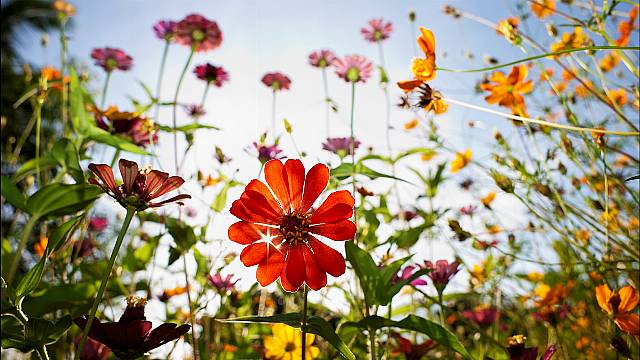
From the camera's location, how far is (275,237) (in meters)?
0.49

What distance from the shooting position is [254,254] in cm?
47

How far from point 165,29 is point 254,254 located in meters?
0.88

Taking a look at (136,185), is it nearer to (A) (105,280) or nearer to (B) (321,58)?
(A) (105,280)

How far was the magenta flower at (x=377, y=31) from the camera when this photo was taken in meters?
1.36

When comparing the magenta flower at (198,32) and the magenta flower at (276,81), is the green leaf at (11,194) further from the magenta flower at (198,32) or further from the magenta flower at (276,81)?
the magenta flower at (276,81)

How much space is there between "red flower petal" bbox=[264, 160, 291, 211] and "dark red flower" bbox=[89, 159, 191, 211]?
8 centimetres

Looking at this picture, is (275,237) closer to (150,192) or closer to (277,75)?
(150,192)

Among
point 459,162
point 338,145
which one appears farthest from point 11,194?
point 459,162

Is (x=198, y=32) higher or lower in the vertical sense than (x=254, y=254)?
higher

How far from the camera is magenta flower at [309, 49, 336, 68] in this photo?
1.18m

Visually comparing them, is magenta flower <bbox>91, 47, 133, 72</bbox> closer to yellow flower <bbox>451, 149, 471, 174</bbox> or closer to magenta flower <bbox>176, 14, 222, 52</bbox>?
magenta flower <bbox>176, 14, 222, 52</bbox>

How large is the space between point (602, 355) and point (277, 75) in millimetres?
985

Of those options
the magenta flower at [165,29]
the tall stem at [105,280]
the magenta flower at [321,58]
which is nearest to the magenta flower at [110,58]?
the magenta flower at [165,29]

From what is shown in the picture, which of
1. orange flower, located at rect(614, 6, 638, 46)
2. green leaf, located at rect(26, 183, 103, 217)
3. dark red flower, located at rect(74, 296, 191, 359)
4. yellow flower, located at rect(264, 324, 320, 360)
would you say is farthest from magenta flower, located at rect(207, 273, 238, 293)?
orange flower, located at rect(614, 6, 638, 46)
